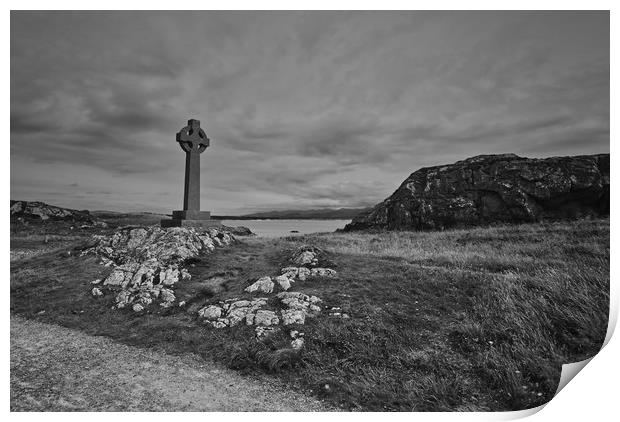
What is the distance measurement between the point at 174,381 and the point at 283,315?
223cm

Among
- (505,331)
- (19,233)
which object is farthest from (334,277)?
(19,233)

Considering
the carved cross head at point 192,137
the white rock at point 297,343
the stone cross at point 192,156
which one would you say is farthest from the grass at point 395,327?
the carved cross head at point 192,137

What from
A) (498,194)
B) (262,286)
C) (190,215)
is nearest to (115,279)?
(262,286)

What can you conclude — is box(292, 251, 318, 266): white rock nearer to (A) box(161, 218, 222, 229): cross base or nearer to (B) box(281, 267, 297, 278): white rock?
(B) box(281, 267, 297, 278): white rock

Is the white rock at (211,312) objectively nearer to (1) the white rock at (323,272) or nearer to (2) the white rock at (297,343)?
(2) the white rock at (297,343)

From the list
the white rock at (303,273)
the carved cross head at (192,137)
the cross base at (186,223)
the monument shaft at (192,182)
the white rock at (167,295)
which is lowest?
the white rock at (167,295)

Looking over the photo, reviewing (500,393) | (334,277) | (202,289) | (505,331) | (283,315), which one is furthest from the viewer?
(334,277)

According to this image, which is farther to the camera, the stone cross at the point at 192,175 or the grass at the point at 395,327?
the stone cross at the point at 192,175

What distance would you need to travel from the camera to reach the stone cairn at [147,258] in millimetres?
7914

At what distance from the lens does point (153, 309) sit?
745 cm

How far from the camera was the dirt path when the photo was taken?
4.39 meters

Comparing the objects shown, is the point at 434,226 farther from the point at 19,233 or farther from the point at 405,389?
the point at 19,233

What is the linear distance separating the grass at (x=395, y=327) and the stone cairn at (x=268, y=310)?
7.9 inches

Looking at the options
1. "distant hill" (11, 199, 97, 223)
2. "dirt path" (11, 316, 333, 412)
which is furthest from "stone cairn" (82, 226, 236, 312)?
"distant hill" (11, 199, 97, 223)
